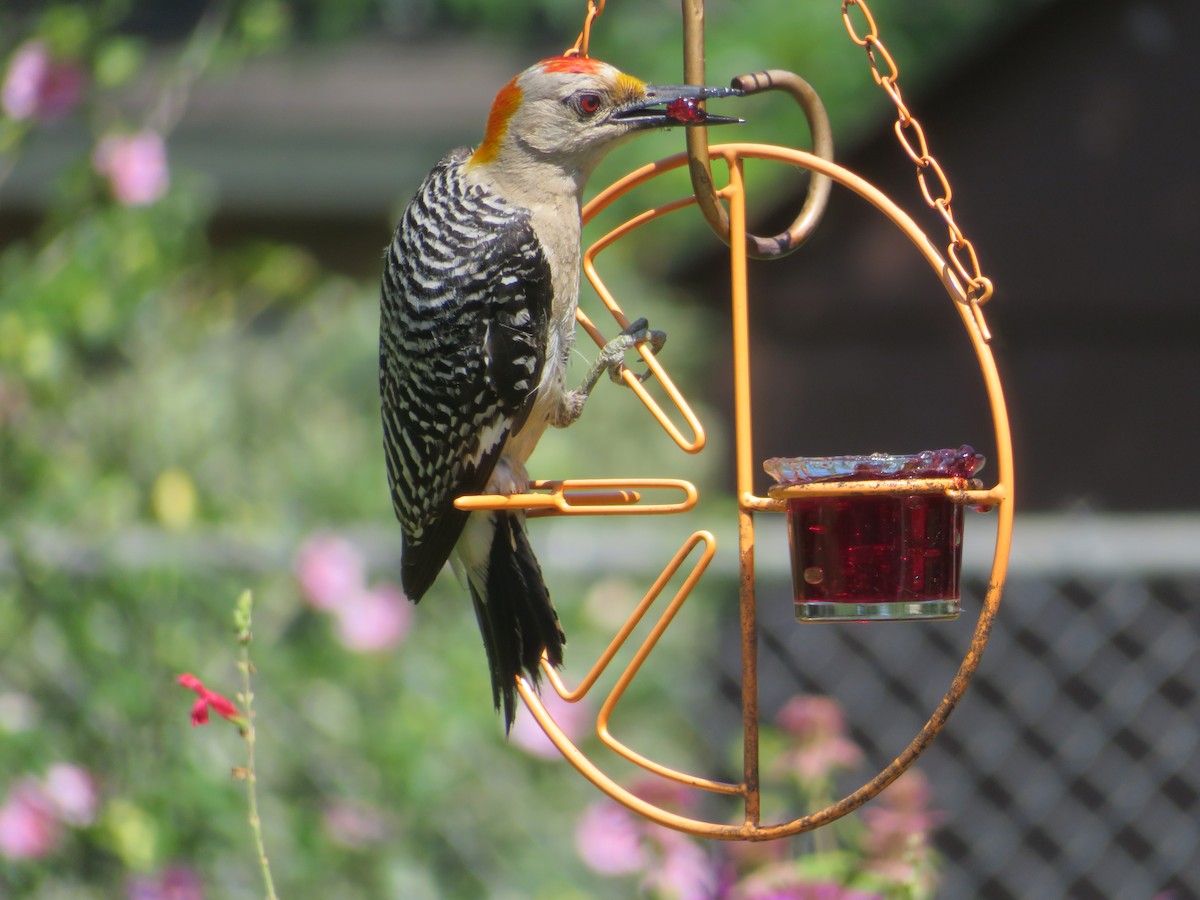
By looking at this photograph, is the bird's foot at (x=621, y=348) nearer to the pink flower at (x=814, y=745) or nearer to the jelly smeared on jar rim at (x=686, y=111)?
the jelly smeared on jar rim at (x=686, y=111)

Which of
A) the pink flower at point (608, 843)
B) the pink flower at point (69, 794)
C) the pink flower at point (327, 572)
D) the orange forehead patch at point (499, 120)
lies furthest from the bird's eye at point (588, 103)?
the pink flower at point (69, 794)

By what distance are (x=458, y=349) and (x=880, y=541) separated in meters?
0.77

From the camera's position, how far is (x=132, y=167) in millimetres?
3418

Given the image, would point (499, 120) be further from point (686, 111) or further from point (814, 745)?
point (814, 745)

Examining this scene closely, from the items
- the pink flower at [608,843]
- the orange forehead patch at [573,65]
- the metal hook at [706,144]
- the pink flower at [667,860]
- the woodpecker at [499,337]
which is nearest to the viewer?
the metal hook at [706,144]

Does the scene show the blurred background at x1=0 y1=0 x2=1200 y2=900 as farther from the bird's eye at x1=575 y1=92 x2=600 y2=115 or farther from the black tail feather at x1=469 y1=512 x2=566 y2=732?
the bird's eye at x1=575 y1=92 x2=600 y2=115

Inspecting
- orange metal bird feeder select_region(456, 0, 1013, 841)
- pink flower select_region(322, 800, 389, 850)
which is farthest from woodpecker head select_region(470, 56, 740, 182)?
pink flower select_region(322, 800, 389, 850)

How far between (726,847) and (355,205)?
21.7 feet

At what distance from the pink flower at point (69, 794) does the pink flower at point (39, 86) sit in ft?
4.82

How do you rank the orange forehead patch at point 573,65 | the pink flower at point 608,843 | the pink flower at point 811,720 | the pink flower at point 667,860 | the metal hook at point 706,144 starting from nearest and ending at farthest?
the metal hook at point 706,144
the orange forehead patch at point 573,65
the pink flower at point 667,860
the pink flower at point 811,720
the pink flower at point 608,843

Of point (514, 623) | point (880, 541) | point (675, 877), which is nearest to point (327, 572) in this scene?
point (514, 623)

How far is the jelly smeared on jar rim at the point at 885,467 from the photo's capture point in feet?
5.40

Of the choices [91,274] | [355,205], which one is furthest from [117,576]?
[355,205]

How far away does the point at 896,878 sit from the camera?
2070mm
